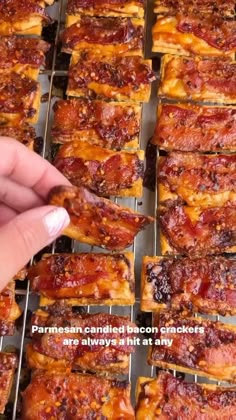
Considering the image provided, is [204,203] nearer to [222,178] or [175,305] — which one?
[222,178]

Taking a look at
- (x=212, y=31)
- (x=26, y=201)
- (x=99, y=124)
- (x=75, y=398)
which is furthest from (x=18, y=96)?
(x=75, y=398)

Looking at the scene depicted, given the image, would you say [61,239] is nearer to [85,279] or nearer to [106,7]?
[85,279]

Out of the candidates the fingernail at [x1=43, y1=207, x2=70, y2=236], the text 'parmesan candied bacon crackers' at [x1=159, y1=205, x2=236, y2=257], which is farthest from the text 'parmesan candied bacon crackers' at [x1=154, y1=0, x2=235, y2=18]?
the fingernail at [x1=43, y1=207, x2=70, y2=236]

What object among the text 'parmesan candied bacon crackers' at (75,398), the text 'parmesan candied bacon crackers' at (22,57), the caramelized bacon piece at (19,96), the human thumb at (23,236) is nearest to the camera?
the human thumb at (23,236)

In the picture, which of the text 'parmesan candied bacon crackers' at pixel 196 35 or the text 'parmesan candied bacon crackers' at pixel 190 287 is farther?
the text 'parmesan candied bacon crackers' at pixel 196 35

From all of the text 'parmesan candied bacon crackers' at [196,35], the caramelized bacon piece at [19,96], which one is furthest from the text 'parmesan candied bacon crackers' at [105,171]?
the text 'parmesan candied bacon crackers' at [196,35]

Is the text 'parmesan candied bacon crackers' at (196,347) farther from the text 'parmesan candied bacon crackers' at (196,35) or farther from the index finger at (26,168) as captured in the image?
the text 'parmesan candied bacon crackers' at (196,35)

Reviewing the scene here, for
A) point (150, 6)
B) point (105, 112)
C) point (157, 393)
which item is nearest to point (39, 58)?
point (105, 112)
